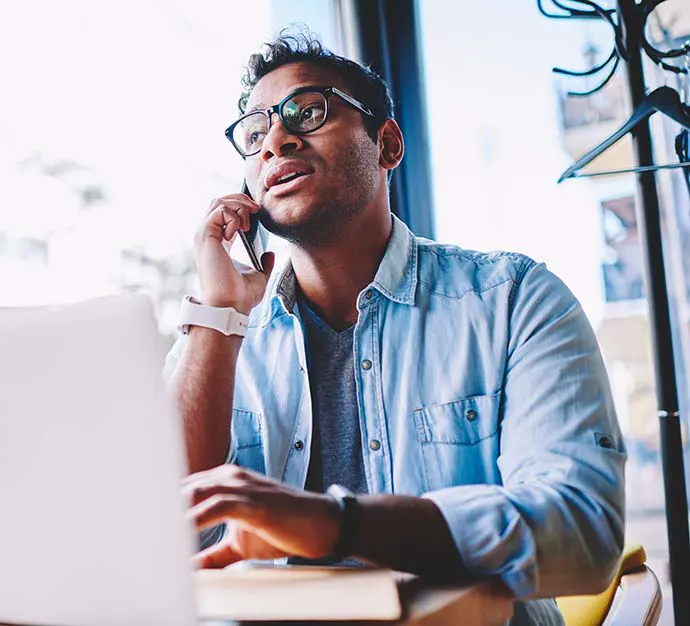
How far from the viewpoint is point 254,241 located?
1792mm

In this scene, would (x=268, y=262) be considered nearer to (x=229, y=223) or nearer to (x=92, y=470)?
(x=229, y=223)

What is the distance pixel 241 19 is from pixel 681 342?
1.58m

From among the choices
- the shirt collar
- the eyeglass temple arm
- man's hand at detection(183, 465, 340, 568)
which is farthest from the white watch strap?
man's hand at detection(183, 465, 340, 568)

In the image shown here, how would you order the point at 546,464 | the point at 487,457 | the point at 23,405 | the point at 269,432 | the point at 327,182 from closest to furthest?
the point at 23,405 < the point at 546,464 < the point at 487,457 < the point at 269,432 < the point at 327,182

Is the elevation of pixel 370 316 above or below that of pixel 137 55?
below

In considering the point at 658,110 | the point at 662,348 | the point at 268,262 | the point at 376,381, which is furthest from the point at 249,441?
the point at 658,110

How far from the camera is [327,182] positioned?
1.69m

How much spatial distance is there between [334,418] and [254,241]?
46 cm

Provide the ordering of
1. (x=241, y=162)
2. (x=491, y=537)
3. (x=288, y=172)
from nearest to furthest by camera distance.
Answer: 1. (x=491, y=537)
2. (x=288, y=172)
3. (x=241, y=162)

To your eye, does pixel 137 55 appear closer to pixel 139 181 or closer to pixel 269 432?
pixel 139 181

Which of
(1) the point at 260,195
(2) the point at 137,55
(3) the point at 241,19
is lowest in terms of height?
(1) the point at 260,195

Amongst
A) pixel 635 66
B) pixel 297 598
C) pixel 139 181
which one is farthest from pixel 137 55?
pixel 297 598

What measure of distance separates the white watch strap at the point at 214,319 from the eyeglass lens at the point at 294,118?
1.21 ft

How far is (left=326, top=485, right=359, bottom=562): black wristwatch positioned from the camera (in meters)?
0.89
